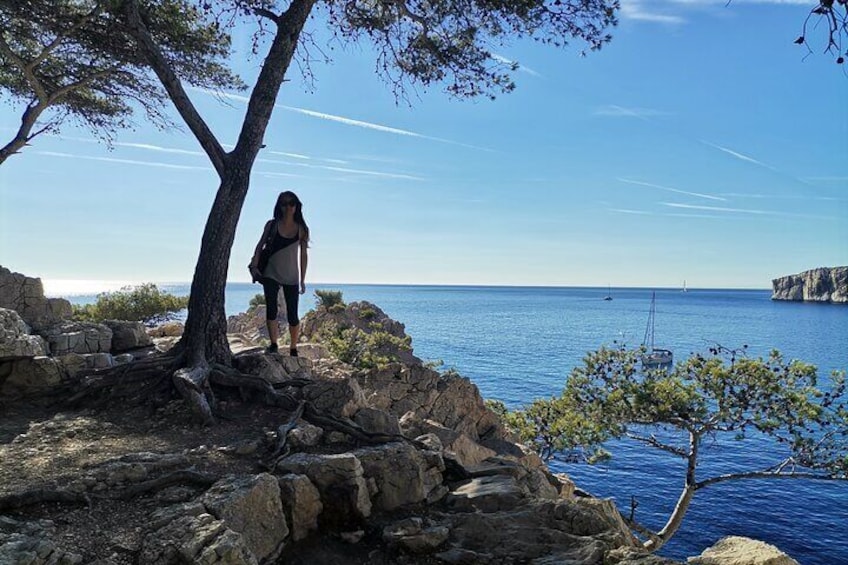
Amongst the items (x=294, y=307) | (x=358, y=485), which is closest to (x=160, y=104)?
(x=294, y=307)

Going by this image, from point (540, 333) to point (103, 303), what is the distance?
8043 cm

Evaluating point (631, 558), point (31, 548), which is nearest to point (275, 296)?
point (31, 548)

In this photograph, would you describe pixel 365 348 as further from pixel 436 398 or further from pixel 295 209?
pixel 295 209

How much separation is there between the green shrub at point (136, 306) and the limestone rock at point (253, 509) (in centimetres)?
1971

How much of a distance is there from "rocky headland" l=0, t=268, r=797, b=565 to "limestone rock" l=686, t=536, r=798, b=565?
32 millimetres

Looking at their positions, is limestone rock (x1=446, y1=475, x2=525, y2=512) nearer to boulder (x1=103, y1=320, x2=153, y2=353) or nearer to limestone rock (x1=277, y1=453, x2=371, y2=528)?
limestone rock (x1=277, y1=453, x2=371, y2=528)

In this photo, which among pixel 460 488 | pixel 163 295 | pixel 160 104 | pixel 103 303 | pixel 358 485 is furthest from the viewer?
pixel 163 295

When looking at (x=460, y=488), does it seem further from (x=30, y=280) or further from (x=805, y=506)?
(x=805, y=506)

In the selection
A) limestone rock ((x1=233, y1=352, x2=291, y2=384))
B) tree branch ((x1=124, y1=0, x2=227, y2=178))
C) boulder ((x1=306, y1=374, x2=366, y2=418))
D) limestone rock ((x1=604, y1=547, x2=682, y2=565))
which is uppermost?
tree branch ((x1=124, y1=0, x2=227, y2=178))

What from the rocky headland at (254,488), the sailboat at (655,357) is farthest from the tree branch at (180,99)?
the sailboat at (655,357)

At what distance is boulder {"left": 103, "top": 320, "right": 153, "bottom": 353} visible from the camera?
1005cm

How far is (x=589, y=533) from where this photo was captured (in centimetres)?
502

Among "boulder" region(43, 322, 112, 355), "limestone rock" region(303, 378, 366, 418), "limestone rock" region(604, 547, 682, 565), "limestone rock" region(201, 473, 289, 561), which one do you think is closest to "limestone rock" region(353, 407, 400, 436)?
"limestone rock" region(303, 378, 366, 418)

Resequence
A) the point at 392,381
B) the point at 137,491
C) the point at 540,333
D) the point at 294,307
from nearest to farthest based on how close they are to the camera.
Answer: the point at 137,491
the point at 294,307
the point at 392,381
the point at 540,333
